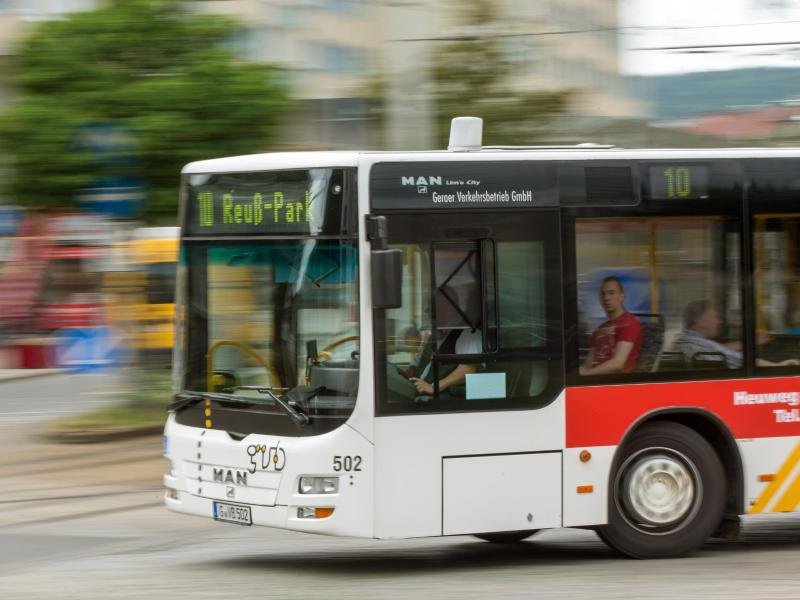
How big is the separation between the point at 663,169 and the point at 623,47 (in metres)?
10.3

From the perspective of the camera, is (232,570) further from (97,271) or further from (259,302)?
(97,271)

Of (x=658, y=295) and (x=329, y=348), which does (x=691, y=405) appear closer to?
(x=658, y=295)

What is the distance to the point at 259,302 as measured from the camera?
337 inches

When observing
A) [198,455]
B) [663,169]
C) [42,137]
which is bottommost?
[198,455]

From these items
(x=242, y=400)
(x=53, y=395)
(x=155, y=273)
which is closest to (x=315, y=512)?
(x=242, y=400)

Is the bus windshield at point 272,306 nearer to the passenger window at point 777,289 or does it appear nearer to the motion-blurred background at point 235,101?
the passenger window at point 777,289

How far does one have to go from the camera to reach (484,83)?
19.0 meters

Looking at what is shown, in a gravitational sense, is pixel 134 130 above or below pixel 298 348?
above

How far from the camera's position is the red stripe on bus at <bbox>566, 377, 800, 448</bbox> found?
28.7ft

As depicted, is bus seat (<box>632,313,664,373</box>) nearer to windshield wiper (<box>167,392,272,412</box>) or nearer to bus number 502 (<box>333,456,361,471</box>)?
bus number 502 (<box>333,456,361,471</box>)

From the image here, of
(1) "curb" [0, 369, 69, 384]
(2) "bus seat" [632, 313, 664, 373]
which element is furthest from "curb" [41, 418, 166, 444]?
(1) "curb" [0, 369, 69, 384]

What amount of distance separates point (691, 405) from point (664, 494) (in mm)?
608

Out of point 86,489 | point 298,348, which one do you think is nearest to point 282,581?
point 298,348

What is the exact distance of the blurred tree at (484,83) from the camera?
1886 centimetres
